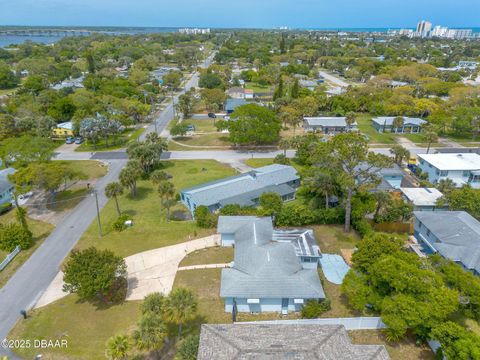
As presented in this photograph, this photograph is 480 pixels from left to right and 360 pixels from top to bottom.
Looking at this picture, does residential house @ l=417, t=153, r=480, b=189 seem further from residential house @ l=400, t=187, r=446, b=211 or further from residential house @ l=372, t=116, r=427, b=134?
residential house @ l=372, t=116, r=427, b=134

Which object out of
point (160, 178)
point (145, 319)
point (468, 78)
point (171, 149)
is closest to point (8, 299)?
point (145, 319)

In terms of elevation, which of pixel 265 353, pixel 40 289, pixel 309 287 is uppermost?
pixel 265 353

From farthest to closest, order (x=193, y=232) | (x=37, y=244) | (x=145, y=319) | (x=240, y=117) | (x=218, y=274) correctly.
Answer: (x=240, y=117)
(x=193, y=232)
(x=37, y=244)
(x=218, y=274)
(x=145, y=319)

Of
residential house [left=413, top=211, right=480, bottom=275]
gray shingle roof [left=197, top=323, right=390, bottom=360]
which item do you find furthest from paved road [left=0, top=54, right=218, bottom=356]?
residential house [left=413, top=211, right=480, bottom=275]

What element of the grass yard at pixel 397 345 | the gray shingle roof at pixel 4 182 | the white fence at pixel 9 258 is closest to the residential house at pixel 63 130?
the gray shingle roof at pixel 4 182

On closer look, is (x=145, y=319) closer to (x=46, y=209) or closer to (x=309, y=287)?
(x=309, y=287)

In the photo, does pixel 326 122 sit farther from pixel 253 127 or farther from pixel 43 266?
pixel 43 266
